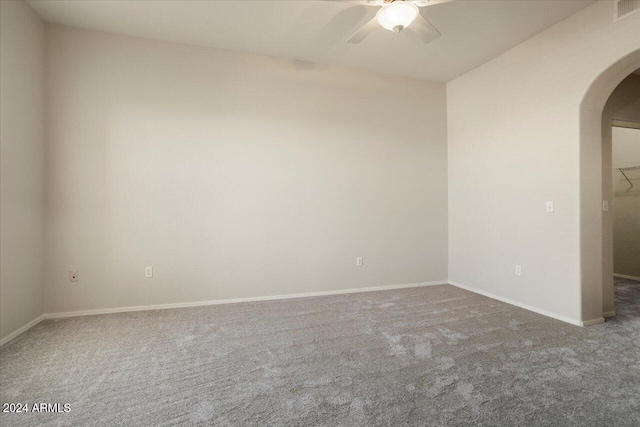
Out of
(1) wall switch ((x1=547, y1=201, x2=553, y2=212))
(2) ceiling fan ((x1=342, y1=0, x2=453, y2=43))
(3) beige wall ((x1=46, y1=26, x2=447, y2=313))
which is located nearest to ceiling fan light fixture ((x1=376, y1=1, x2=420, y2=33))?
(2) ceiling fan ((x1=342, y1=0, x2=453, y2=43))

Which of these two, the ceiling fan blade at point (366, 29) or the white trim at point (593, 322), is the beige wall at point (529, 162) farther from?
the ceiling fan blade at point (366, 29)

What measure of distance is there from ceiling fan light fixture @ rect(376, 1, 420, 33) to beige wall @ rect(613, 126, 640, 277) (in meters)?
4.84

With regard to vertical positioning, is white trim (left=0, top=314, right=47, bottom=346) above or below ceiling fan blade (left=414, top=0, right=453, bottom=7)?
below

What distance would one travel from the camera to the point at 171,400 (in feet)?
5.58

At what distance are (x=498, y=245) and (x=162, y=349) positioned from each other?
143 inches

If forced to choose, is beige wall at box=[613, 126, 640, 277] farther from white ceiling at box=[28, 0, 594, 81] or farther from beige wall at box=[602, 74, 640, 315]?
white ceiling at box=[28, 0, 594, 81]

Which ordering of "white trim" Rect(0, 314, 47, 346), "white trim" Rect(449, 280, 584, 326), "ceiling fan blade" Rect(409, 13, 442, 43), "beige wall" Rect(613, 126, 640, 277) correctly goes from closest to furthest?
"ceiling fan blade" Rect(409, 13, 442, 43)
"white trim" Rect(0, 314, 47, 346)
"white trim" Rect(449, 280, 584, 326)
"beige wall" Rect(613, 126, 640, 277)

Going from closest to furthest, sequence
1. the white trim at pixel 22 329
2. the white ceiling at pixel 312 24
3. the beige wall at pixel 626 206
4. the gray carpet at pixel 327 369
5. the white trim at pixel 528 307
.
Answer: the gray carpet at pixel 327 369 < the white trim at pixel 22 329 < the white ceiling at pixel 312 24 < the white trim at pixel 528 307 < the beige wall at pixel 626 206

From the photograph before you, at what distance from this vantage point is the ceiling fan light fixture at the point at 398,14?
2139 millimetres

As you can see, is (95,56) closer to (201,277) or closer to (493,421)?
(201,277)

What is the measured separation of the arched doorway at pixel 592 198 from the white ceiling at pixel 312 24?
0.83m

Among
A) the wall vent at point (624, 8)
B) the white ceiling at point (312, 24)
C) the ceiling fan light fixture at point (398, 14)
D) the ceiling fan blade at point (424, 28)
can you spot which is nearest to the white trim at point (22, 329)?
the white ceiling at point (312, 24)

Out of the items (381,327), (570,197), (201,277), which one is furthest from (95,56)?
(570,197)

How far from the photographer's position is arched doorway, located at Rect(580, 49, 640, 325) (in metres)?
2.79
